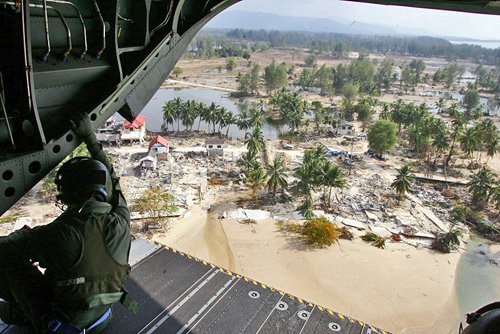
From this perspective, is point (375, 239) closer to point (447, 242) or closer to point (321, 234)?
point (321, 234)

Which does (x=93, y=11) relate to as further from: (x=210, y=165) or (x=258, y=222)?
(x=210, y=165)

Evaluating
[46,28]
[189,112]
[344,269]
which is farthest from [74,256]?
[189,112]

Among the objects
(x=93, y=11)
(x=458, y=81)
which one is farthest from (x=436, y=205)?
(x=458, y=81)

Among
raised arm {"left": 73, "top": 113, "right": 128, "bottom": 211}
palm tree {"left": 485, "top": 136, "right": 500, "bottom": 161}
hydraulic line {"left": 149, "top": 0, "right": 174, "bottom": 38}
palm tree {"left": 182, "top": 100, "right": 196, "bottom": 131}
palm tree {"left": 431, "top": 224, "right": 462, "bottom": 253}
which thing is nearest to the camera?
raised arm {"left": 73, "top": 113, "right": 128, "bottom": 211}

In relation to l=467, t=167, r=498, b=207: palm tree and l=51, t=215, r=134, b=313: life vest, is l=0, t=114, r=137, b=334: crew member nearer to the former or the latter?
l=51, t=215, r=134, b=313: life vest

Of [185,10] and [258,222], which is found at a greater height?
[185,10]

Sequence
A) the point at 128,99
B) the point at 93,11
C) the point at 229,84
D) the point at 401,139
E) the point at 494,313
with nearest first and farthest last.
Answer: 1. the point at 494,313
2. the point at 93,11
3. the point at 128,99
4. the point at 401,139
5. the point at 229,84

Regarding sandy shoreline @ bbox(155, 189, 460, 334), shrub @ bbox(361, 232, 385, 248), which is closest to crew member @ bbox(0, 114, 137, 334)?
sandy shoreline @ bbox(155, 189, 460, 334)

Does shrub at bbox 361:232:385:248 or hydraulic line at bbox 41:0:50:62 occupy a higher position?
hydraulic line at bbox 41:0:50:62
